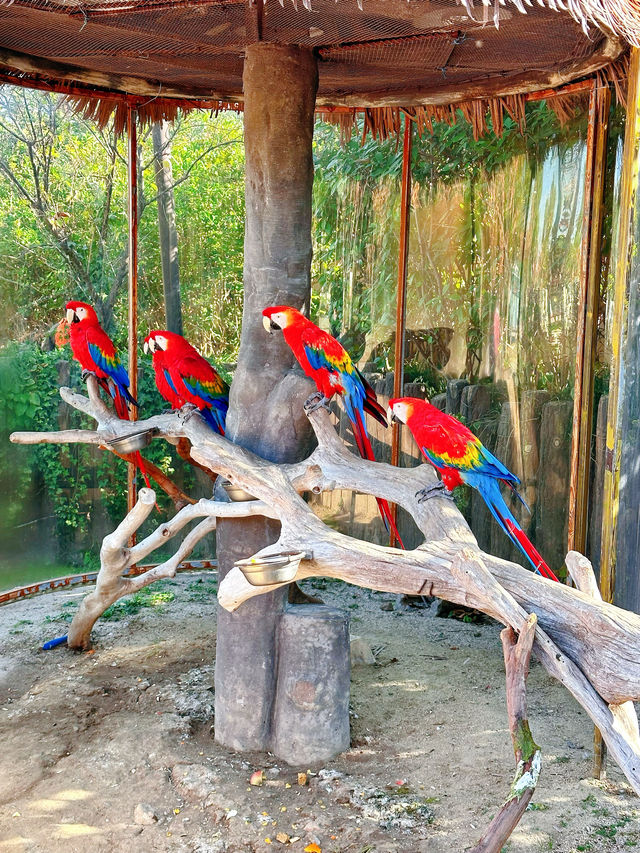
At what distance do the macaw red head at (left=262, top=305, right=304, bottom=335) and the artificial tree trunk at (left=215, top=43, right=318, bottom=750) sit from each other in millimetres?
142

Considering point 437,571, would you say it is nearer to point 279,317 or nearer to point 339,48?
point 279,317

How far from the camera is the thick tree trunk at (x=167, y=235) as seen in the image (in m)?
5.62

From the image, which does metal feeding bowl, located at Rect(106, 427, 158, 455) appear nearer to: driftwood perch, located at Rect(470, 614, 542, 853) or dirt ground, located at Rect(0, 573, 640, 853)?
dirt ground, located at Rect(0, 573, 640, 853)

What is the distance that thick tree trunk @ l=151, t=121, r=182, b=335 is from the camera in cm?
562

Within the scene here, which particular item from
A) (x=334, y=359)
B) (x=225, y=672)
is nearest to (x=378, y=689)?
(x=225, y=672)

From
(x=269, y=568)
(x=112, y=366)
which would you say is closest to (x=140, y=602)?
(x=112, y=366)

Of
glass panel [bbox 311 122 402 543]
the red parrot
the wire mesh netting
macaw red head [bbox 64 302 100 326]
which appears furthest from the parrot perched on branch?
glass panel [bbox 311 122 402 543]

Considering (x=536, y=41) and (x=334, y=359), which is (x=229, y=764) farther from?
(x=536, y=41)

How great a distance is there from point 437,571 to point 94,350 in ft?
7.28

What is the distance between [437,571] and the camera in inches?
79.0

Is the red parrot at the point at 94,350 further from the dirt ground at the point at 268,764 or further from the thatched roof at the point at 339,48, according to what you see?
the thatched roof at the point at 339,48

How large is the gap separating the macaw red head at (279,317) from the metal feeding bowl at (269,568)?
3.47 feet

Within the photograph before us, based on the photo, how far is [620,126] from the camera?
3.73 meters

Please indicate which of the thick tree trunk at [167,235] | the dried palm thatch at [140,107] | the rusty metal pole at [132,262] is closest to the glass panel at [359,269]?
the thick tree trunk at [167,235]
